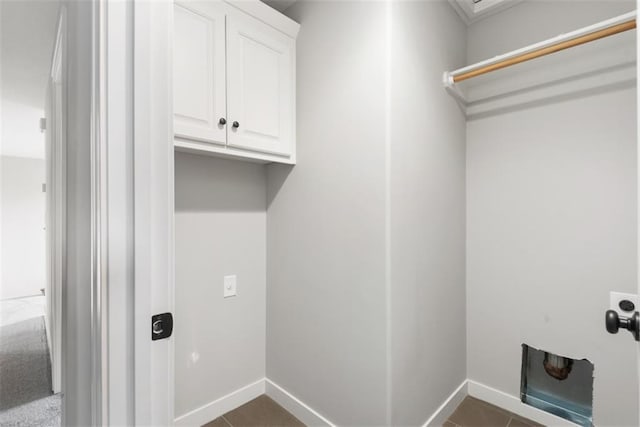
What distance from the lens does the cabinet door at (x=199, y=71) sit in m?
1.42

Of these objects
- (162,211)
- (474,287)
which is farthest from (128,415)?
(474,287)

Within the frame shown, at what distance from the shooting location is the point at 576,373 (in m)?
1.71

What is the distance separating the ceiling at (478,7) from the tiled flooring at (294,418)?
A: 2.40m

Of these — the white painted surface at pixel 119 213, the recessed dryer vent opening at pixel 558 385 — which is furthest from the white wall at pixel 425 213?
the white painted surface at pixel 119 213

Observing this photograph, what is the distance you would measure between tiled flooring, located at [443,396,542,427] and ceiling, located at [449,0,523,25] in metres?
→ 2.40

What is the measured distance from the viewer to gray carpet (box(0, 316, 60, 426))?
79 cm

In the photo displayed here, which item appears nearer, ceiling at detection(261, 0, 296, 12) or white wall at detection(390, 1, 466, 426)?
white wall at detection(390, 1, 466, 426)

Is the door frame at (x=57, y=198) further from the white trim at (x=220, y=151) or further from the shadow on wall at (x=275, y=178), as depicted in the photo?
the shadow on wall at (x=275, y=178)

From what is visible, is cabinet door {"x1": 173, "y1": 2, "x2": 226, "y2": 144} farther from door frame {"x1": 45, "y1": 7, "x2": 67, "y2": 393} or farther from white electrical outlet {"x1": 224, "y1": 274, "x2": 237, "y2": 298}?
white electrical outlet {"x1": 224, "y1": 274, "x2": 237, "y2": 298}

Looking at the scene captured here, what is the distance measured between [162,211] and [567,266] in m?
1.98

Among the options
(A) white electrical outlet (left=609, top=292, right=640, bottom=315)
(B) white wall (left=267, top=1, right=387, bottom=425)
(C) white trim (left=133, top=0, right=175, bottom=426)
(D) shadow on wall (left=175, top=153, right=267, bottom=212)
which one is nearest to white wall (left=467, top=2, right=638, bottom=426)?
(A) white electrical outlet (left=609, top=292, right=640, bottom=315)

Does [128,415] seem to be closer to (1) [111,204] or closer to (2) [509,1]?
(1) [111,204]

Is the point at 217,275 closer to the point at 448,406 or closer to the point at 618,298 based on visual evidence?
the point at 448,406

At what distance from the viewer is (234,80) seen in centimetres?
160
